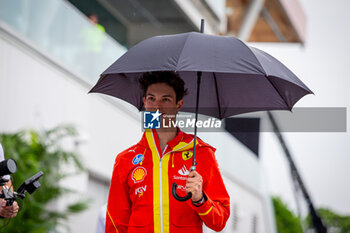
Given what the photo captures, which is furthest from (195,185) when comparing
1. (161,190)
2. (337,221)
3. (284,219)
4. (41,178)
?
(337,221)

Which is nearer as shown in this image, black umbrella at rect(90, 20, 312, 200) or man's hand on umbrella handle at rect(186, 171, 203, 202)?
man's hand on umbrella handle at rect(186, 171, 203, 202)

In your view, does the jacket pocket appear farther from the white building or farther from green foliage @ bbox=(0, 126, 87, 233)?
the white building

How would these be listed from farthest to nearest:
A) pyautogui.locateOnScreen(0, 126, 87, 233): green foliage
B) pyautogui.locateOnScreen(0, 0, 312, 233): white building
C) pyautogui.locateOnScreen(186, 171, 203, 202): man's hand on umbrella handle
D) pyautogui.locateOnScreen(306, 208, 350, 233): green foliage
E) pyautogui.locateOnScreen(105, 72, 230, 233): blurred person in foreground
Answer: pyautogui.locateOnScreen(306, 208, 350, 233): green foliage < pyautogui.locateOnScreen(0, 0, 312, 233): white building < pyautogui.locateOnScreen(0, 126, 87, 233): green foliage < pyautogui.locateOnScreen(105, 72, 230, 233): blurred person in foreground < pyautogui.locateOnScreen(186, 171, 203, 202): man's hand on umbrella handle

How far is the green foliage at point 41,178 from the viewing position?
7441mm

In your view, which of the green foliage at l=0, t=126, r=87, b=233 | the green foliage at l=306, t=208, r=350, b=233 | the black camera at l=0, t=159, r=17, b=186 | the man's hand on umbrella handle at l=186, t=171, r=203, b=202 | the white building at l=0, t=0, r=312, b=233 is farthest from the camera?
the green foliage at l=306, t=208, r=350, b=233

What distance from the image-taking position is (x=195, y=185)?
140 inches

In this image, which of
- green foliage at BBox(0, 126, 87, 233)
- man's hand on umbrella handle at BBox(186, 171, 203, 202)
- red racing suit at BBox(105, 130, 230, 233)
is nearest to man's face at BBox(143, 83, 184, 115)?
red racing suit at BBox(105, 130, 230, 233)

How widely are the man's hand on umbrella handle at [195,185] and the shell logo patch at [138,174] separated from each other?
0.36 metres

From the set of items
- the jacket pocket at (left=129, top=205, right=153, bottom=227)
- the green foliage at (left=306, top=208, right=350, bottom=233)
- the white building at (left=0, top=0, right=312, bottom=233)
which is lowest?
the green foliage at (left=306, top=208, right=350, bottom=233)

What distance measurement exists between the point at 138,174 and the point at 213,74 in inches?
45.8

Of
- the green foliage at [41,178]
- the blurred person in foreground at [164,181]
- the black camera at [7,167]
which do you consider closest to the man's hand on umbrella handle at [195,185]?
the blurred person in foreground at [164,181]

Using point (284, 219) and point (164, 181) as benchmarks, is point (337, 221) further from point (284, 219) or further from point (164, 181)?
point (164, 181)

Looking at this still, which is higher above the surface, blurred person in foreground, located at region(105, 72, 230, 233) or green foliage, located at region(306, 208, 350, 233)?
blurred person in foreground, located at region(105, 72, 230, 233)

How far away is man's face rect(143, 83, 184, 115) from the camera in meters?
3.94
